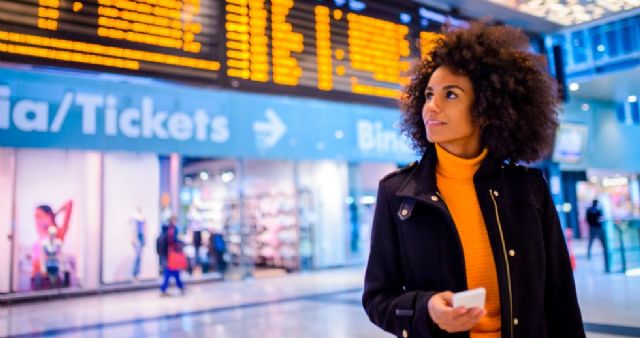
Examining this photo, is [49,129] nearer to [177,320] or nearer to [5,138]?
[5,138]

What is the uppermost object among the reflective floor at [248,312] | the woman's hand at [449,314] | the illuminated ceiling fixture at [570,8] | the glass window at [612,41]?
the illuminated ceiling fixture at [570,8]

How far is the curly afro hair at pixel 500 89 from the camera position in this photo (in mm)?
1617

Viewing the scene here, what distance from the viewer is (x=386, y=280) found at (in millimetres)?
1518

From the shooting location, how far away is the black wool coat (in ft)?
4.58

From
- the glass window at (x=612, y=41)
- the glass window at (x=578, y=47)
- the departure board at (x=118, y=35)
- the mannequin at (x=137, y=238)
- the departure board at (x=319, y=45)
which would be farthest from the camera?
the mannequin at (x=137, y=238)

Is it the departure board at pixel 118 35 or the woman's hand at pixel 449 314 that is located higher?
the departure board at pixel 118 35

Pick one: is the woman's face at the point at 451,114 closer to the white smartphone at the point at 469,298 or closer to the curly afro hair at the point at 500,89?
the curly afro hair at the point at 500,89

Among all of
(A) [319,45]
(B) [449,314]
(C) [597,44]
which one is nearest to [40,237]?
(A) [319,45]

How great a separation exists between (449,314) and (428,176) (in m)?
0.44

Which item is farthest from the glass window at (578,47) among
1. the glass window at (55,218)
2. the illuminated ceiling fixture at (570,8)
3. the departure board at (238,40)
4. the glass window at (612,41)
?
the glass window at (55,218)

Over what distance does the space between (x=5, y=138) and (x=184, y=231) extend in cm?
430

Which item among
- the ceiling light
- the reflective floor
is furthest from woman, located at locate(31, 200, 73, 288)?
the ceiling light

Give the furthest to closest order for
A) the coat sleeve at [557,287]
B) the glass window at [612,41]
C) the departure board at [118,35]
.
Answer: the glass window at [612,41]
the departure board at [118,35]
the coat sleeve at [557,287]

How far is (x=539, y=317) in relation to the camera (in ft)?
4.75
